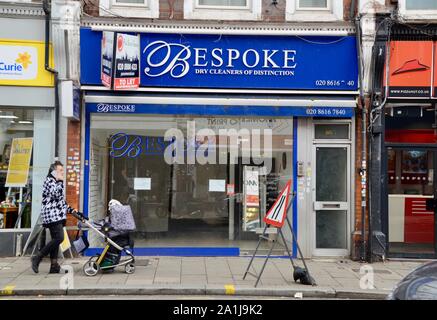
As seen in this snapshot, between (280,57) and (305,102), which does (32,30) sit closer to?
(280,57)

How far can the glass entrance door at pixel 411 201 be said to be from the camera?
34.4 ft

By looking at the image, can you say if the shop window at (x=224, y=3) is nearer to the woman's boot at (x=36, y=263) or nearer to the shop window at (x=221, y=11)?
the shop window at (x=221, y=11)

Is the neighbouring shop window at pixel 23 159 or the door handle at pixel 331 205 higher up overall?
the neighbouring shop window at pixel 23 159

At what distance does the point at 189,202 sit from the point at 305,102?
3292 mm

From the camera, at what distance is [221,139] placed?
420 inches

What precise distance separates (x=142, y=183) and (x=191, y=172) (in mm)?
1088

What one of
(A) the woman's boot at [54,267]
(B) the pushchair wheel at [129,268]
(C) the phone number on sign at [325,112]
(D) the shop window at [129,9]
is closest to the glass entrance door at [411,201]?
(C) the phone number on sign at [325,112]

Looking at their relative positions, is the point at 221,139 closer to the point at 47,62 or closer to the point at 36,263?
the point at 47,62

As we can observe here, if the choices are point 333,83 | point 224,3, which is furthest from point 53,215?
point 333,83

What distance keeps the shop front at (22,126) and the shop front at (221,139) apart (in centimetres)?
92

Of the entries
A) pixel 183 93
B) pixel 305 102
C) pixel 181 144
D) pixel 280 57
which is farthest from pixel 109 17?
pixel 305 102

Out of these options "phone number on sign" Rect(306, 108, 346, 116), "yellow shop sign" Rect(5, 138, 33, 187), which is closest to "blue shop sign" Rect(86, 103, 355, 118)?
"phone number on sign" Rect(306, 108, 346, 116)

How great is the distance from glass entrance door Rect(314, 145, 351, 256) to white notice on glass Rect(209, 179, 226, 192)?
1994 mm

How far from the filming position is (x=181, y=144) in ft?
34.7
